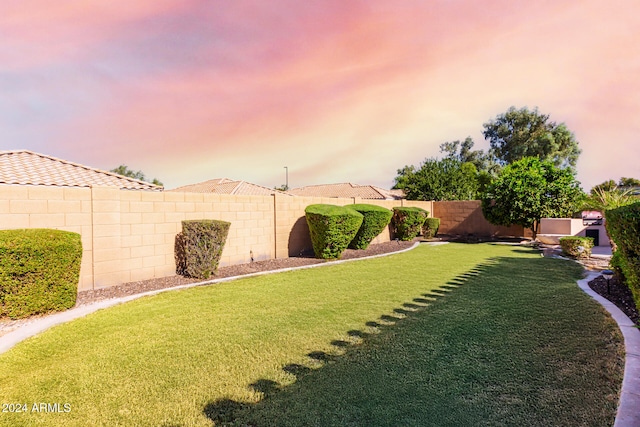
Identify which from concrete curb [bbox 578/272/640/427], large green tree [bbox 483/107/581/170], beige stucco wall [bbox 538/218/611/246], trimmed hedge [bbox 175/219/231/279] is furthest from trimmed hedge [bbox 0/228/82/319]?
large green tree [bbox 483/107/581/170]

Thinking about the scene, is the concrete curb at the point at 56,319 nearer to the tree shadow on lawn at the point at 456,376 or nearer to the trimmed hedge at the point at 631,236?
the tree shadow on lawn at the point at 456,376

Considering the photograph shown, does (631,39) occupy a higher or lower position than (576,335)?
higher

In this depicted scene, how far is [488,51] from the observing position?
377 inches

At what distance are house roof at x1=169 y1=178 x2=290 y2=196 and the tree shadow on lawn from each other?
696 inches

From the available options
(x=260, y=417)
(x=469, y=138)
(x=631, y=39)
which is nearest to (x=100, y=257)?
(x=260, y=417)

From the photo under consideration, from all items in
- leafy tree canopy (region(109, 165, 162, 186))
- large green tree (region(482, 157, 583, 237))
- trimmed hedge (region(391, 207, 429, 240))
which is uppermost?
leafy tree canopy (region(109, 165, 162, 186))

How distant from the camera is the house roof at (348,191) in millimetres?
32219

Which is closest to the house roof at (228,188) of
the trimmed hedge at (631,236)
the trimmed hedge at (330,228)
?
the trimmed hedge at (330,228)

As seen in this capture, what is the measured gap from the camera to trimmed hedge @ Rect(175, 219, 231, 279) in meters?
7.70

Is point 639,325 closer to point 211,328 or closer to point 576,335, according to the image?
point 576,335

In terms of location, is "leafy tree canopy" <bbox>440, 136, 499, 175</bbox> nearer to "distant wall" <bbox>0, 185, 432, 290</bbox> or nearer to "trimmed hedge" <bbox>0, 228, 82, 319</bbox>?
"distant wall" <bbox>0, 185, 432, 290</bbox>

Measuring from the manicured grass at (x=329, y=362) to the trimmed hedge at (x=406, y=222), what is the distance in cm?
995

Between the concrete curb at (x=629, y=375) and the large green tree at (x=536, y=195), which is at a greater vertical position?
the large green tree at (x=536, y=195)

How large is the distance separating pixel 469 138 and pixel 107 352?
4680 centimetres
